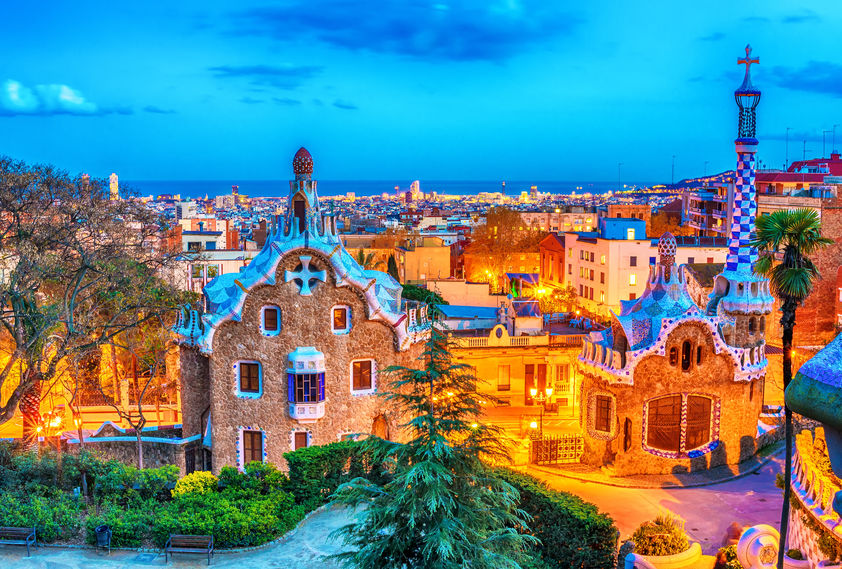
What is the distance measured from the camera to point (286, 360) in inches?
1308

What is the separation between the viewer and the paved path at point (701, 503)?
28938 millimetres

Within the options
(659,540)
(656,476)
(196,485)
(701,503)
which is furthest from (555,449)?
(196,485)

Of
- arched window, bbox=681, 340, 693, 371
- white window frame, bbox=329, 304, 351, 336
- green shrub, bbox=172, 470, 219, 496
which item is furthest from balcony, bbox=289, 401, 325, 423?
arched window, bbox=681, 340, 693, 371

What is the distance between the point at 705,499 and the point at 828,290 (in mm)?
42784

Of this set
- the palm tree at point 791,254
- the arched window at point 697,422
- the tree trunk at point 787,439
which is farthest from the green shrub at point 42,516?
the arched window at point 697,422

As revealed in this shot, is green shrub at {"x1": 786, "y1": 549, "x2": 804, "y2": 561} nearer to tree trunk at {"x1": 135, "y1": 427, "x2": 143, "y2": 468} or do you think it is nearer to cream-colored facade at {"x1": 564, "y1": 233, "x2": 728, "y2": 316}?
tree trunk at {"x1": 135, "y1": 427, "x2": 143, "y2": 468}

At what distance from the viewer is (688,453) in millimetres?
34844

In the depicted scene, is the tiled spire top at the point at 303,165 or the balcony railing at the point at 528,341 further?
the balcony railing at the point at 528,341

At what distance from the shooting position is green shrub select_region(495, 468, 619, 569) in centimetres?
2388

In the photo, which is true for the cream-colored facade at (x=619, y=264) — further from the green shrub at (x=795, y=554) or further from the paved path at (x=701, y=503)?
the green shrub at (x=795, y=554)

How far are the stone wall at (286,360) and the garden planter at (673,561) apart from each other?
45.2ft

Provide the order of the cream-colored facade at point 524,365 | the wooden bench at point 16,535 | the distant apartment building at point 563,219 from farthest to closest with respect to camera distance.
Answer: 1. the distant apartment building at point 563,219
2. the cream-colored facade at point 524,365
3. the wooden bench at point 16,535

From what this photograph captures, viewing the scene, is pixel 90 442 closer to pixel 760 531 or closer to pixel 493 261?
pixel 760 531

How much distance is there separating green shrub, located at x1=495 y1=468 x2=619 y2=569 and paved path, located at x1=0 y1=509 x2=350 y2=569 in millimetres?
6311
